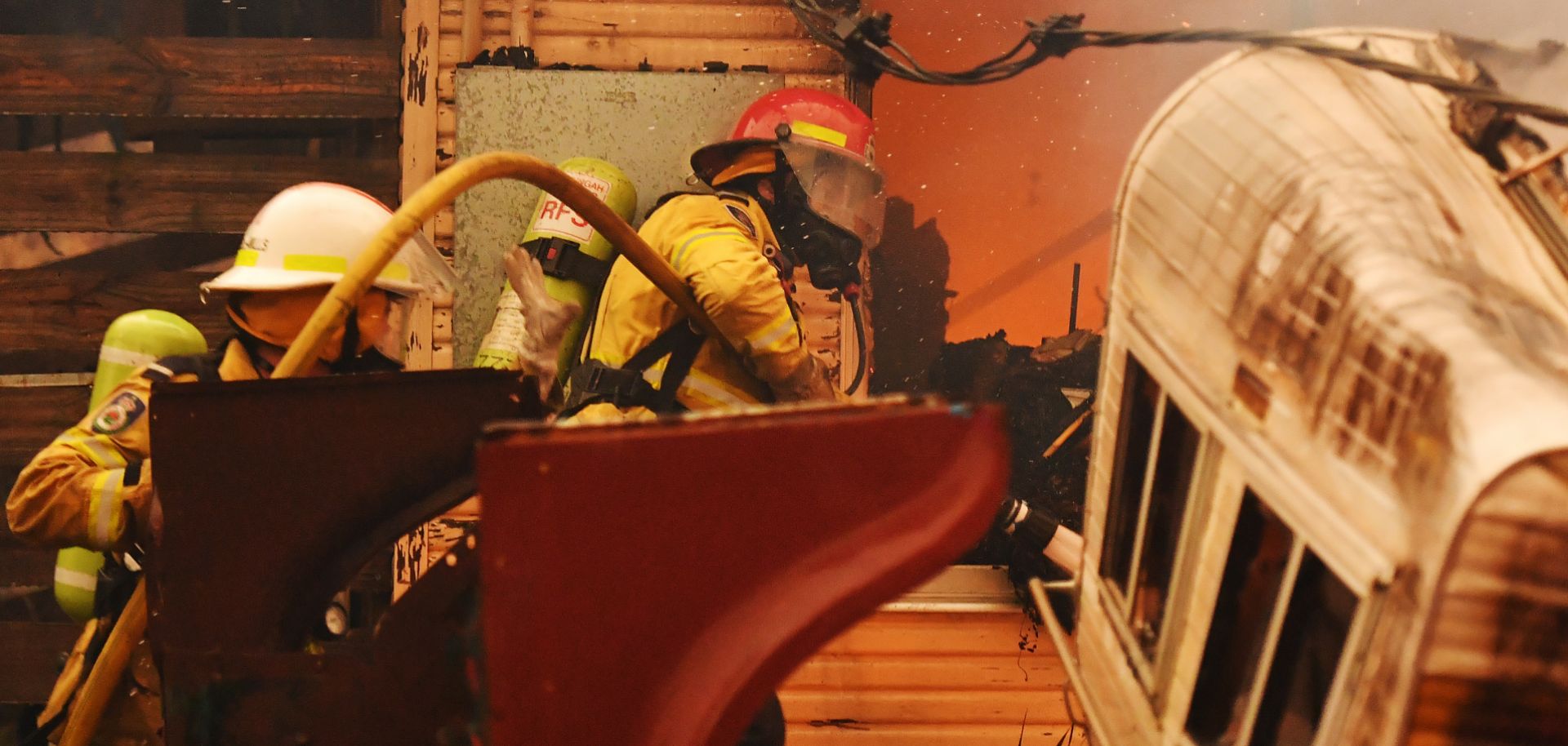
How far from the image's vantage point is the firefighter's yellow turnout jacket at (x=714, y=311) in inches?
139

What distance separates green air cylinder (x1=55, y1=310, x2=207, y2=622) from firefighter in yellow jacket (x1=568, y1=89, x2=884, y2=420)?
1327mm

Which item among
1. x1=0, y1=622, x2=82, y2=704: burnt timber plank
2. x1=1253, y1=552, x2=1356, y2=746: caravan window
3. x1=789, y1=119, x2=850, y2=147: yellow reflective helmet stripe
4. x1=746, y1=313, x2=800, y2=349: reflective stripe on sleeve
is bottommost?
x1=0, y1=622, x2=82, y2=704: burnt timber plank

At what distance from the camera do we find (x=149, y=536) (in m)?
2.16

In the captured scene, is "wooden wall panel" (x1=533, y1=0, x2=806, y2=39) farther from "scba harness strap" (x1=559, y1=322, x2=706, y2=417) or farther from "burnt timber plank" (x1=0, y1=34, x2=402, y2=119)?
Result: "scba harness strap" (x1=559, y1=322, x2=706, y2=417)

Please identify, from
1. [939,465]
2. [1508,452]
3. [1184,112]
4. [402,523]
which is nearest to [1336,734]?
[1508,452]

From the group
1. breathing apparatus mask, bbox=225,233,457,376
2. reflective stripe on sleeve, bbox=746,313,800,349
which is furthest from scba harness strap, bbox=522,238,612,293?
breathing apparatus mask, bbox=225,233,457,376

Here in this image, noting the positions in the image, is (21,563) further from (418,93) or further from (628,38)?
(628,38)

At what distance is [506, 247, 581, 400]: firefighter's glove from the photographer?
11.7 ft

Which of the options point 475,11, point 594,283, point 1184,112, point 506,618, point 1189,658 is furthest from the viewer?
point 475,11

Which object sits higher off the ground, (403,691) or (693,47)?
(693,47)

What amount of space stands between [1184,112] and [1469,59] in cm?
47

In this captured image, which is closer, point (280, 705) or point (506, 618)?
point (506, 618)

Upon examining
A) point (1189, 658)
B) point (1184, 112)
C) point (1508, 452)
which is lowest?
point (1189, 658)

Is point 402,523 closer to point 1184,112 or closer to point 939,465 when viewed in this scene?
point 939,465
